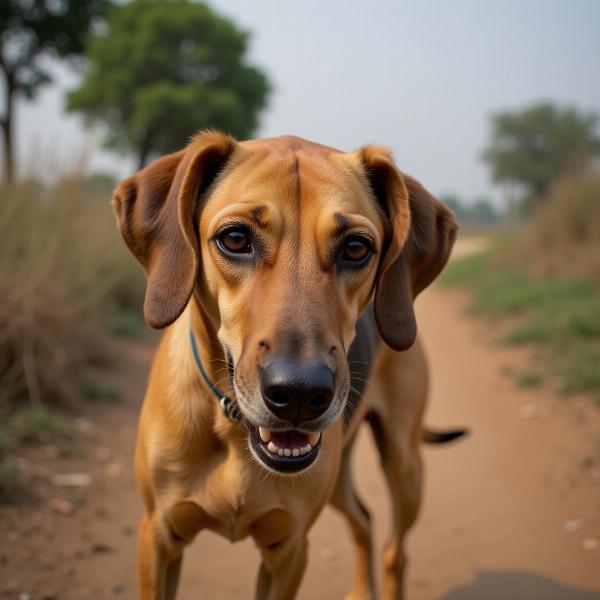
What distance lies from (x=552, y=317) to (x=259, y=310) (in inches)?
293

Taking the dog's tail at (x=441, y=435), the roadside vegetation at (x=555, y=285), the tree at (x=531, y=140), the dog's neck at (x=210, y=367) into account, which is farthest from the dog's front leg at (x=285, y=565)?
the tree at (x=531, y=140)

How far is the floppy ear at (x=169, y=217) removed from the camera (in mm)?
2305

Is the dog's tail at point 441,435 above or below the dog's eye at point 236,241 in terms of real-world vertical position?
below

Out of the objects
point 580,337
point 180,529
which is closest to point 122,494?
point 180,529

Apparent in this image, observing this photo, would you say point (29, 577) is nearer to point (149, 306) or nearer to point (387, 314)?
point (149, 306)

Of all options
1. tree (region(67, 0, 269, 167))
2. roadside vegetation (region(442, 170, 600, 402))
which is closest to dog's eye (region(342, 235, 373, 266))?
roadside vegetation (region(442, 170, 600, 402))

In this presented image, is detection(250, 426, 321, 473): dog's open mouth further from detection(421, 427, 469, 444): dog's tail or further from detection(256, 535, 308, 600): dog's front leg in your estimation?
detection(421, 427, 469, 444): dog's tail

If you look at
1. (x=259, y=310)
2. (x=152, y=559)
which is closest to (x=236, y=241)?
(x=259, y=310)

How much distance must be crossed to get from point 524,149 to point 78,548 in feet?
178

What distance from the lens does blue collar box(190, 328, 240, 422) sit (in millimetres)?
2385

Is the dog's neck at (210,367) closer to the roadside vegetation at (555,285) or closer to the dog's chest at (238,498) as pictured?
the dog's chest at (238,498)

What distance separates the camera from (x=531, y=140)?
5291 centimetres

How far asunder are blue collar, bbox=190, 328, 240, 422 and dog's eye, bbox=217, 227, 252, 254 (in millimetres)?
493

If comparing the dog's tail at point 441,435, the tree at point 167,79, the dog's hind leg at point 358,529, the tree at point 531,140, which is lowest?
the dog's hind leg at point 358,529
